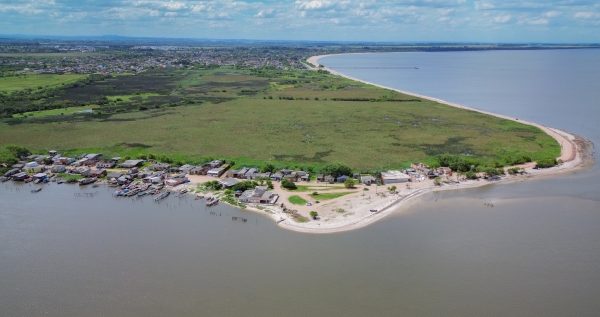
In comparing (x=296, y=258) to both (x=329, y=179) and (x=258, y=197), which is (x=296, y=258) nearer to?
(x=258, y=197)

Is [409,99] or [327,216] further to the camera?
[409,99]

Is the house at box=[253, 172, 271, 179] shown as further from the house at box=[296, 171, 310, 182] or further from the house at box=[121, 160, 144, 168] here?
the house at box=[121, 160, 144, 168]

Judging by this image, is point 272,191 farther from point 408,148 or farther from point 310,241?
point 408,148

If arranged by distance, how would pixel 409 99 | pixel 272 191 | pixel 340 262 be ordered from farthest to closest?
pixel 409 99, pixel 272 191, pixel 340 262

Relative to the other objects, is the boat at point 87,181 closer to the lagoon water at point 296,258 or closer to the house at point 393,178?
the lagoon water at point 296,258

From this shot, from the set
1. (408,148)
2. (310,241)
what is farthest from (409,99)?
(310,241)

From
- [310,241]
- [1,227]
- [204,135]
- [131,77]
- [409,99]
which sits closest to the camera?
[310,241]

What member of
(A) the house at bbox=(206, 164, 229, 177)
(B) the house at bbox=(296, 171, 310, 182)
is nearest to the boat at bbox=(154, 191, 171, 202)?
(A) the house at bbox=(206, 164, 229, 177)
